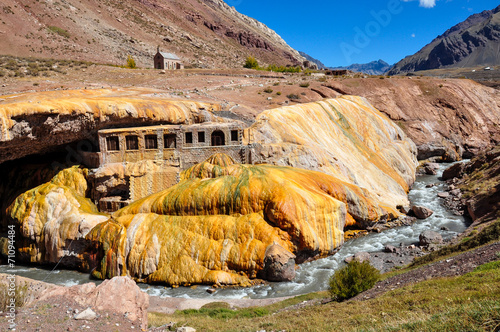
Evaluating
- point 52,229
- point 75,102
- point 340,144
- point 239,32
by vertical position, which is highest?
point 239,32

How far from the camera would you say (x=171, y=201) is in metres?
22.7

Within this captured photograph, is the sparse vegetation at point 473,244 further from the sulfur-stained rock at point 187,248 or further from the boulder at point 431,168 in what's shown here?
the boulder at point 431,168

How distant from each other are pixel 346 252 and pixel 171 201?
12409mm

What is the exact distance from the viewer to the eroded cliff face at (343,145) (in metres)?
29.5

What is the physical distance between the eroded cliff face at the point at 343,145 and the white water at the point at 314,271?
9.86 feet

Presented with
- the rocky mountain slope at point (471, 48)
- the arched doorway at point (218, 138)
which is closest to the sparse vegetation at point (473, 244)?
the arched doorway at point (218, 138)

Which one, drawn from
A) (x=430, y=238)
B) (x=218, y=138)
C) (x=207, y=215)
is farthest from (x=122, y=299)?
(x=430, y=238)

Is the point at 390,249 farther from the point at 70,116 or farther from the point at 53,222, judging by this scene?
the point at 70,116

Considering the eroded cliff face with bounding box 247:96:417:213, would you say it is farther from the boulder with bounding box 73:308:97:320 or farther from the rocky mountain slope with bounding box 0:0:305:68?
the rocky mountain slope with bounding box 0:0:305:68

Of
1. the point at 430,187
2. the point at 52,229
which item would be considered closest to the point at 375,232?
the point at 430,187

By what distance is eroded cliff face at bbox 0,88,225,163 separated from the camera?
21469mm

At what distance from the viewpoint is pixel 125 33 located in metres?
90.6

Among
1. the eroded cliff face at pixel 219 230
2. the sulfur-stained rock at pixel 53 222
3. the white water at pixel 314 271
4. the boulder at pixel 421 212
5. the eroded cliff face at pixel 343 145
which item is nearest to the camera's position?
the white water at pixel 314 271

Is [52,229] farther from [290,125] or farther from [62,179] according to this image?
[290,125]
